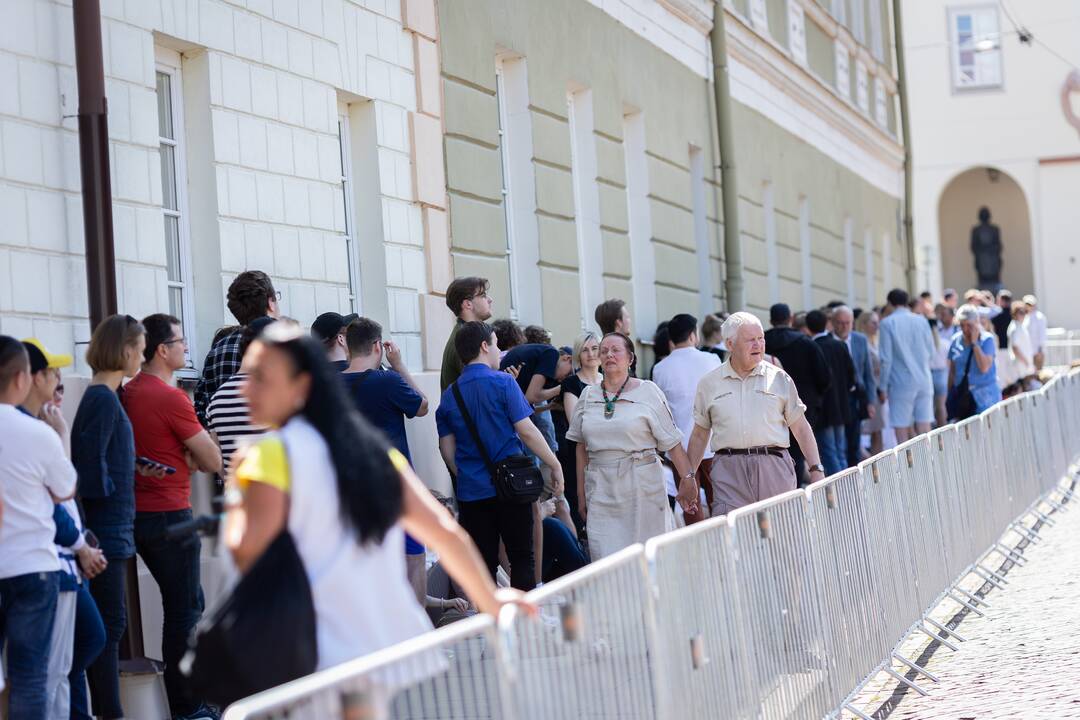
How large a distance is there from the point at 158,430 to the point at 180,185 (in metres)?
2.28

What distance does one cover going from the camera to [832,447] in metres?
14.7

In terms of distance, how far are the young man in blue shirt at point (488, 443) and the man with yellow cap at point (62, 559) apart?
96.3 inches

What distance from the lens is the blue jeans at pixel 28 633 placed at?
6328 millimetres

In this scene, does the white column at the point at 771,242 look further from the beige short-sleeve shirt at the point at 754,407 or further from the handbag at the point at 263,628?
the handbag at the point at 263,628

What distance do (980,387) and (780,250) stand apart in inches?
229

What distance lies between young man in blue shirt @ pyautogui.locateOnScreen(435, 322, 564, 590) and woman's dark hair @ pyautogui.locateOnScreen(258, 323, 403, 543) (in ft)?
15.0

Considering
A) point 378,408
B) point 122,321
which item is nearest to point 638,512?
point 378,408

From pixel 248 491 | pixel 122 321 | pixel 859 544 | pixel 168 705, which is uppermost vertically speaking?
pixel 122 321

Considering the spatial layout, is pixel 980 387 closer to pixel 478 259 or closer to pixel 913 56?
pixel 478 259

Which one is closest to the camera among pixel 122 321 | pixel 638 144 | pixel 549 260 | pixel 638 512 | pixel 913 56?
pixel 122 321

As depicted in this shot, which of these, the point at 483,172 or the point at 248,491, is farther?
the point at 483,172

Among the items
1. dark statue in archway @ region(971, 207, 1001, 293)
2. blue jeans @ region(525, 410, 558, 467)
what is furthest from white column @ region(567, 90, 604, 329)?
dark statue in archway @ region(971, 207, 1001, 293)

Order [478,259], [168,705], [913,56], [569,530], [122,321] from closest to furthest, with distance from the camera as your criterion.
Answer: [122,321], [168,705], [569,530], [478,259], [913,56]

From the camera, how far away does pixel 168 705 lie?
7.97m
